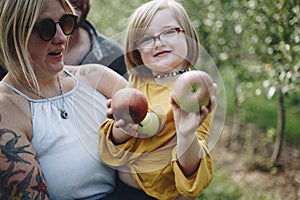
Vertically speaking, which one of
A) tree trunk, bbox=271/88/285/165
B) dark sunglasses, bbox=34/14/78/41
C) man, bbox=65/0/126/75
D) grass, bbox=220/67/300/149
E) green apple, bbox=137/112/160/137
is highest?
dark sunglasses, bbox=34/14/78/41

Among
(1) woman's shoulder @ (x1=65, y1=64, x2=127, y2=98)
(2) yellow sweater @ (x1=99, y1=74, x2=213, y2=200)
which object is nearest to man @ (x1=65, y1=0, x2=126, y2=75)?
(1) woman's shoulder @ (x1=65, y1=64, x2=127, y2=98)

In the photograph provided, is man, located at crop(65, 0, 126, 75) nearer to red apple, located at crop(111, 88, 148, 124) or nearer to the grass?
red apple, located at crop(111, 88, 148, 124)

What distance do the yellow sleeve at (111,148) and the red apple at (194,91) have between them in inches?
15.9

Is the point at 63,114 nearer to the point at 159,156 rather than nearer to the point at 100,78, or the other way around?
the point at 100,78

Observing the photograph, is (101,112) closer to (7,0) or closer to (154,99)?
(154,99)

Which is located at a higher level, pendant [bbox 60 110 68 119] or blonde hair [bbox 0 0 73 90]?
blonde hair [bbox 0 0 73 90]

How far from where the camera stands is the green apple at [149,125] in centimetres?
184

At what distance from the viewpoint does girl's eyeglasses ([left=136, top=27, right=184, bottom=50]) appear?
1.84 m

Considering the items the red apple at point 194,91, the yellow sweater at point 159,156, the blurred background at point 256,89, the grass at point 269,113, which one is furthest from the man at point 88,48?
the grass at point 269,113

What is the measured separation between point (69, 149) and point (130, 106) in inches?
18.6

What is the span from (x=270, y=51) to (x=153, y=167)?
2.03m

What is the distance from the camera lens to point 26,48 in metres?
2.03

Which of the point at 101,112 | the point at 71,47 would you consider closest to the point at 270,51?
the point at 71,47

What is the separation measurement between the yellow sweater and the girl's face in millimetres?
75
